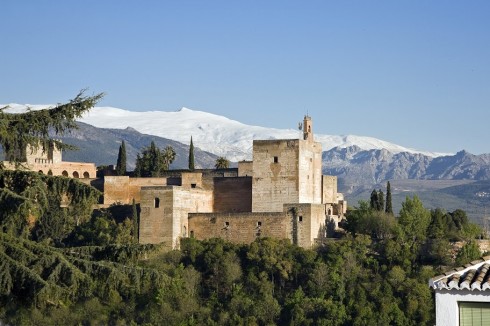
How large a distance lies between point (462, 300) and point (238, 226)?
4184 cm

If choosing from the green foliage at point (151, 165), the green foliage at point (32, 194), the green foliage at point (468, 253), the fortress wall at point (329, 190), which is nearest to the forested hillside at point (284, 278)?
the green foliage at point (468, 253)

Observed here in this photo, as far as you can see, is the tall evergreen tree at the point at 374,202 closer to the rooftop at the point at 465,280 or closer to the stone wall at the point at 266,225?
the stone wall at the point at 266,225

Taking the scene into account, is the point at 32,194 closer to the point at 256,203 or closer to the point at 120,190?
the point at 256,203

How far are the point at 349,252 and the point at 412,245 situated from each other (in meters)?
3.47

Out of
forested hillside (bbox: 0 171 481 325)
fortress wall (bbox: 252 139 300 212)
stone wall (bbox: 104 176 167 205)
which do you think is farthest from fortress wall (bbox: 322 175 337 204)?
stone wall (bbox: 104 176 167 205)

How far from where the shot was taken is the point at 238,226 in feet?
172

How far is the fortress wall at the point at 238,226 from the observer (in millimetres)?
51781

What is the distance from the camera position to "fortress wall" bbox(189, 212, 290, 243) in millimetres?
51781

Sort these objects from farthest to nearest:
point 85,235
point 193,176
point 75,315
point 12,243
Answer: point 193,176
point 85,235
point 75,315
point 12,243

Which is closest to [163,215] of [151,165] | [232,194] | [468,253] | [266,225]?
[266,225]

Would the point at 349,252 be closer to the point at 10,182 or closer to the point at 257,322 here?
the point at 257,322

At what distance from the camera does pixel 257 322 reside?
162ft

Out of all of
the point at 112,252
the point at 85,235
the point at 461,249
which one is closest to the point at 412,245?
the point at 461,249

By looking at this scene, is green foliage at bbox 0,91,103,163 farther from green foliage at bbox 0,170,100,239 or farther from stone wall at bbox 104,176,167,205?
stone wall at bbox 104,176,167,205
